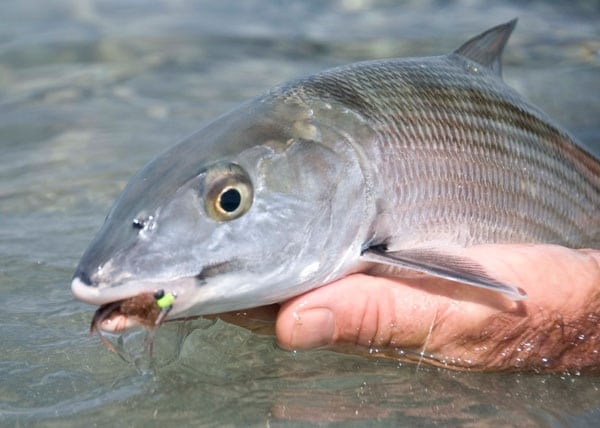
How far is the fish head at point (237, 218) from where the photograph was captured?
284cm

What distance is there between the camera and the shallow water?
10.9 feet

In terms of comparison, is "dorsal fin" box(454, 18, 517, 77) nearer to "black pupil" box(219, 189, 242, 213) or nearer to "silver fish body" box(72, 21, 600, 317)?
"silver fish body" box(72, 21, 600, 317)

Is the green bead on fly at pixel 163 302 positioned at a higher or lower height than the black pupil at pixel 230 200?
lower

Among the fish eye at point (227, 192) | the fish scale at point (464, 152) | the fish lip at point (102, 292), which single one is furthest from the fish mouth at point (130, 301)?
the fish scale at point (464, 152)

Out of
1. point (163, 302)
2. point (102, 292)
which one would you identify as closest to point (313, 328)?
point (163, 302)

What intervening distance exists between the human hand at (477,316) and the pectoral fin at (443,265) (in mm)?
119

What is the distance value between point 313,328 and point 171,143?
346 cm

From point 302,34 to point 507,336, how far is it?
6.19 metres

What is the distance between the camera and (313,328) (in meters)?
3.23

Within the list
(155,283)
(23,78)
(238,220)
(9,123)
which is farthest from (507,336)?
(23,78)

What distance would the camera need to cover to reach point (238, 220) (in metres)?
3.02

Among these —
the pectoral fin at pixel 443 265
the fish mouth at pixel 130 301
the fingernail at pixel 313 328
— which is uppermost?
the pectoral fin at pixel 443 265

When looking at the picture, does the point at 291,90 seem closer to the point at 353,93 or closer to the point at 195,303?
the point at 353,93

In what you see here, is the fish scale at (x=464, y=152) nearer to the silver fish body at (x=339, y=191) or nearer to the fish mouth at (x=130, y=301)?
the silver fish body at (x=339, y=191)
